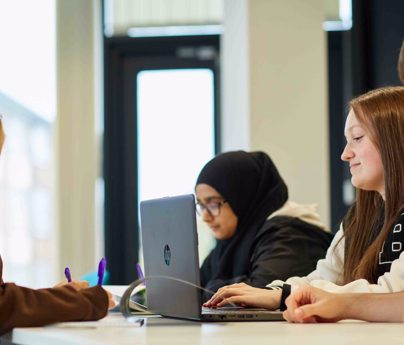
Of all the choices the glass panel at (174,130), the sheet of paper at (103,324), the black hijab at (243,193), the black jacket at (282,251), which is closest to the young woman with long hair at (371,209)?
the sheet of paper at (103,324)

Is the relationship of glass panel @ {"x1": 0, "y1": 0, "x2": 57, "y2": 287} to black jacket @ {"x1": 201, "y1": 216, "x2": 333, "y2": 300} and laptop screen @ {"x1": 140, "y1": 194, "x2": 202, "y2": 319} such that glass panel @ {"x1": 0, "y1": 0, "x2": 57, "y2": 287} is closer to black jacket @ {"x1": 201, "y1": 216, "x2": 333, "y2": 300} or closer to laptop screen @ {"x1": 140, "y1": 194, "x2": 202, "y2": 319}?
black jacket @ {"x1": 201, "y1": 216, "x2": 333, "y2": 300}

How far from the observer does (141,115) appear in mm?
6266

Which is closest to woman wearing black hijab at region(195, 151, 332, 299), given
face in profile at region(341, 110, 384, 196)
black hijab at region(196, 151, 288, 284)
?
black hijab at region(196, 151, 288, 284)

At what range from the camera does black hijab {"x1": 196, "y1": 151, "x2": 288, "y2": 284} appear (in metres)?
3.25

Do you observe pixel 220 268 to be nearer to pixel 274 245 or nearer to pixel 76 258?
pixel 274 245

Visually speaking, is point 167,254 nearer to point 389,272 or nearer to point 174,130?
point 389,272

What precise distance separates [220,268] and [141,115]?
3091 millimetres

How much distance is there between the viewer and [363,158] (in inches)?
87.2

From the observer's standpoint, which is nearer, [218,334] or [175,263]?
[218,334]

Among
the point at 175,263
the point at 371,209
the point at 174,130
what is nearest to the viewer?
the point at 175,263

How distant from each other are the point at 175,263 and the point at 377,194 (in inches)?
27.0

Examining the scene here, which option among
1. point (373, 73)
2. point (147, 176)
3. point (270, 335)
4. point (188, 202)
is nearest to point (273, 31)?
point (373, 73)

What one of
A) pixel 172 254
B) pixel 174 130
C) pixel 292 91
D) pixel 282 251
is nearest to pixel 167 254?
pixel 172 254

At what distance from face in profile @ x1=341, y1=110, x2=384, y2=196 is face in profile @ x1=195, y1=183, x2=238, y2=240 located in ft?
3.52
